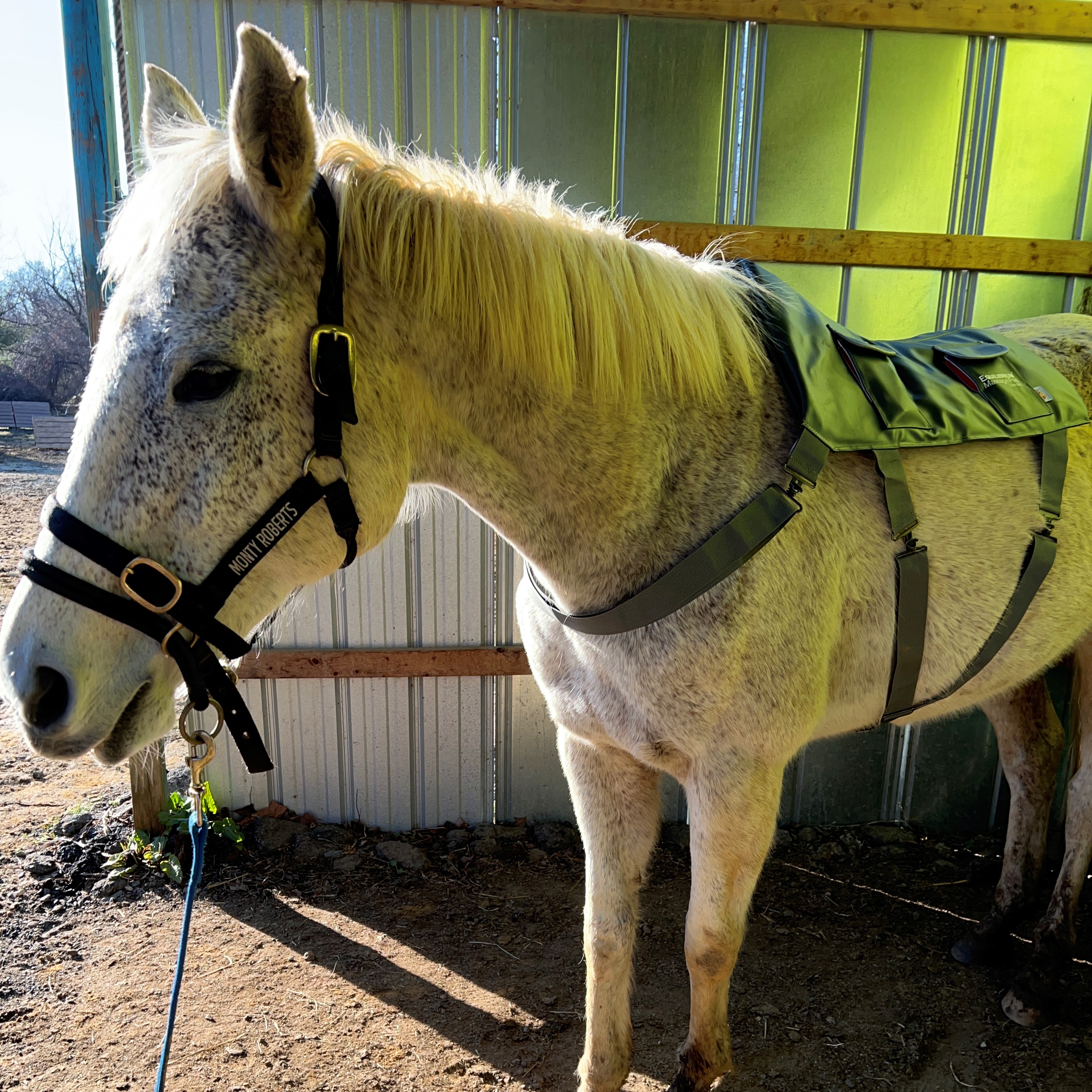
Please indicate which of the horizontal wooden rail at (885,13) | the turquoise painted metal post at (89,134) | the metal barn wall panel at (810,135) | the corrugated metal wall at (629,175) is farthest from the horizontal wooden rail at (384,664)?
the horizontal wooden rail at (885,13)

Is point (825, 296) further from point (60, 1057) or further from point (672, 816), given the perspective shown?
point (60, 1057)

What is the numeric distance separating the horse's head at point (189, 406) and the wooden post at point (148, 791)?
6.71 ft

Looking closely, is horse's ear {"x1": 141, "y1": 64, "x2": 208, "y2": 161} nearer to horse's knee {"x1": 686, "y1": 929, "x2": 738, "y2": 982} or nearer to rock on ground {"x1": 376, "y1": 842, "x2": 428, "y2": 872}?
horse's knee {"x1": 686, "y1": 929, "x2": 738, "y2": 982}

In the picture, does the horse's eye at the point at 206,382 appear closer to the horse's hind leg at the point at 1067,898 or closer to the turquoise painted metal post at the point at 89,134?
the turquoise painted metal post at the point at 89,134

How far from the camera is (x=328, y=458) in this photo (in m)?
1.22

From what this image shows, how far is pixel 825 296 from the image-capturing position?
3086mm

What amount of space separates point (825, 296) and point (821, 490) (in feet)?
5.90

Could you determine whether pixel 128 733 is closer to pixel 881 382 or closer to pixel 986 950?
pixel 881 382

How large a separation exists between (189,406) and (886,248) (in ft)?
9.31

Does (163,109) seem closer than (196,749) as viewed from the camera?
No

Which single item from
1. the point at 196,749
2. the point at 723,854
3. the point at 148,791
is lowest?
the point at 148,791

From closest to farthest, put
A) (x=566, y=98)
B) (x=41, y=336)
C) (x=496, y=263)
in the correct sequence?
(x=496, y=263)
(x=566, y=98)
(x=41, y=336)

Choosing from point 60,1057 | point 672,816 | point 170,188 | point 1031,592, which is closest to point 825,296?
point 1031,592

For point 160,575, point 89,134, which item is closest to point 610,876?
point 160,575
